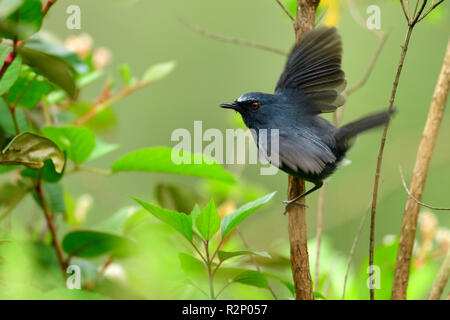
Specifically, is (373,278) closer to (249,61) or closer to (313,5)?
(313,5)

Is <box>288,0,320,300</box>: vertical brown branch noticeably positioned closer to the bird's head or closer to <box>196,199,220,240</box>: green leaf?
<box>196,199,220,240</box>: green leaf

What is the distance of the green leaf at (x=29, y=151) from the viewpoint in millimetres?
1150

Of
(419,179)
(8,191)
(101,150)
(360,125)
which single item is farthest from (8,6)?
(419,179)

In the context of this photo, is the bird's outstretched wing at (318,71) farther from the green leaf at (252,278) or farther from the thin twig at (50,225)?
the thin twig at (50,225)

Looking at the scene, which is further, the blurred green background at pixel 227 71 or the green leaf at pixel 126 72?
the blurred green background at pixel 227 71

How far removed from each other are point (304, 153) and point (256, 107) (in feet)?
1.32

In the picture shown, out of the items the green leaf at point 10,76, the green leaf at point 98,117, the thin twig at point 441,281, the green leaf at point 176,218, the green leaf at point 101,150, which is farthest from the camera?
the green leaf at point 98,117

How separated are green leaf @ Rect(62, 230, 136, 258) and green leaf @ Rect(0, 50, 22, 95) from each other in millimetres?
400

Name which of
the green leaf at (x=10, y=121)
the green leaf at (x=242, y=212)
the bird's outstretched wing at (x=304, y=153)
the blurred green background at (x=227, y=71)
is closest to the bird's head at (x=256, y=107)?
the bird's outstretched wing at (x=304, y=153)

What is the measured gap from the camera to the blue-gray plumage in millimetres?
1324

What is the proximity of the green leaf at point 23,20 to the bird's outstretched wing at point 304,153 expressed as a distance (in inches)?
25.9

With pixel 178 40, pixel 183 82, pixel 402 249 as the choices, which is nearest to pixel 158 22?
pixel 178 40
